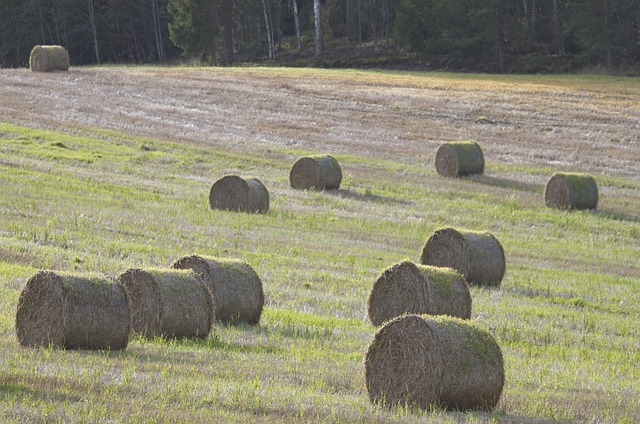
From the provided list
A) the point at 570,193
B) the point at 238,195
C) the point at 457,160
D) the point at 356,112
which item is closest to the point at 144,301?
the point at 238,195

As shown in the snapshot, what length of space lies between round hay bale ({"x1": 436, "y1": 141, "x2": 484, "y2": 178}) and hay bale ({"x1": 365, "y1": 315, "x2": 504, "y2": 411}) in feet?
79.7

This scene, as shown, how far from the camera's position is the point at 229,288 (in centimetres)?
1468

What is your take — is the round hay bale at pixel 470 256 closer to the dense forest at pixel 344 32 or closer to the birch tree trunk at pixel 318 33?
the dense forest at pixel 344 32

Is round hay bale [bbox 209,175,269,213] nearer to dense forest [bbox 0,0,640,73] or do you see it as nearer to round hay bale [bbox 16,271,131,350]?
round hay bale [bbox 16,271,131,350]

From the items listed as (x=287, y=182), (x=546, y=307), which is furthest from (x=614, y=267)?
(x=287, y=182)

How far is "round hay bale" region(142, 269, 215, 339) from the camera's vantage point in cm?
1299

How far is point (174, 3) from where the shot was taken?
260ft

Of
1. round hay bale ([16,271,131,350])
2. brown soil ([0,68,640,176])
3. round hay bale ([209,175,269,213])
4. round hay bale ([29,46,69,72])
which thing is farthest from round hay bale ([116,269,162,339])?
round hay bale ([29,46,69,72])

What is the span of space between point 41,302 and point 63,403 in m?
2.90

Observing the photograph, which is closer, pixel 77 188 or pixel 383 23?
pixel 77 188

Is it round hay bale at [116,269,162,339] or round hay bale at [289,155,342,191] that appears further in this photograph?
round hay bale at [289,155,342,191]

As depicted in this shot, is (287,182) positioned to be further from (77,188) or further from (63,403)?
(63,403)

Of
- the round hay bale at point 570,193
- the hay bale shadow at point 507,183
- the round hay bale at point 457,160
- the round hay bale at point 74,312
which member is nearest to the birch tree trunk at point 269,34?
the round hay bale at point 457,160

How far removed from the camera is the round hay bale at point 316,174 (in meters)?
31.2
